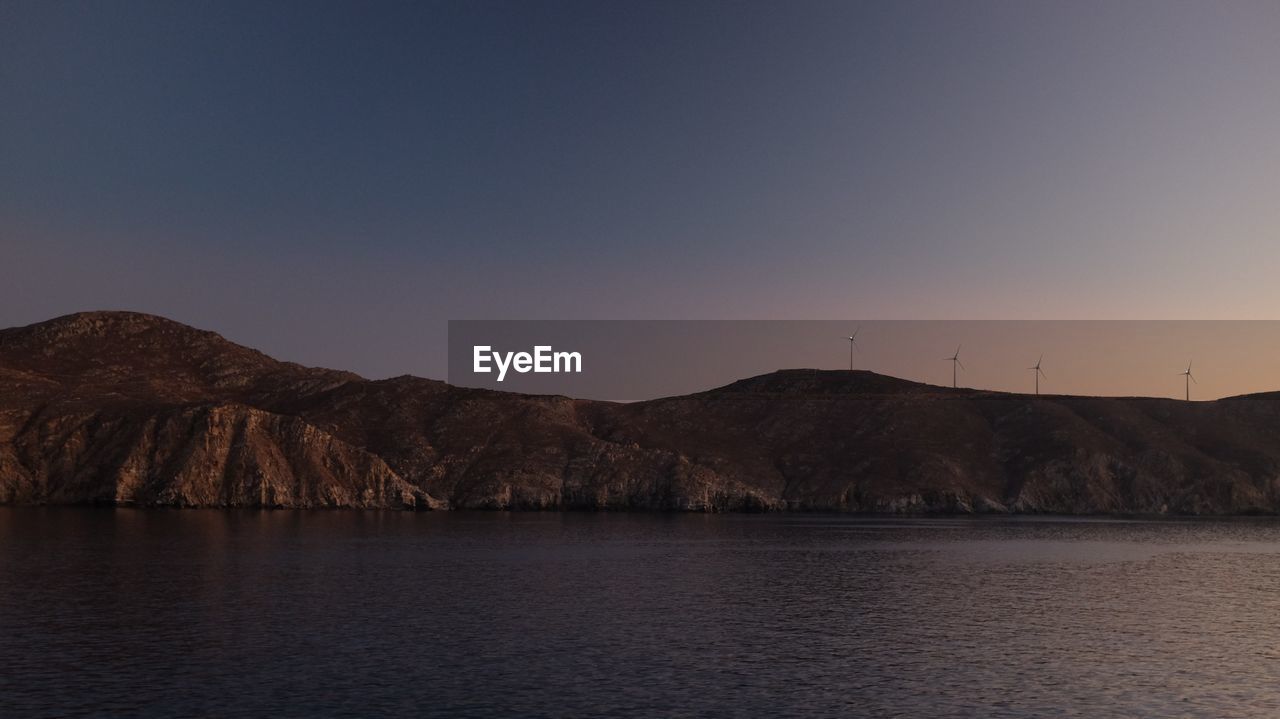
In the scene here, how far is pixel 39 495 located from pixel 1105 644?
186042 mm

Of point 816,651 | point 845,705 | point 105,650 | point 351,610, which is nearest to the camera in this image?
point 845,705

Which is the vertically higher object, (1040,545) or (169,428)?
(169,428)

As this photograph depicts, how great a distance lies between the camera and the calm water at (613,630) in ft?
138

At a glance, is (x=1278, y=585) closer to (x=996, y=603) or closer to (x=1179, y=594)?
(x=1179, y=594)

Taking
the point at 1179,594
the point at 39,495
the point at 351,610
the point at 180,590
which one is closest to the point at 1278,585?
the point at 1179,594

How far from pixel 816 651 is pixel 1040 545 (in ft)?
307

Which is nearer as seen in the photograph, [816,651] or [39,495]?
[816,651]

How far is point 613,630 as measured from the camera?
5969cm

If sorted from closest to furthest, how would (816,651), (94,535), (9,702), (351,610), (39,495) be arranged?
(9,702) → (816,651) → (351,610) → (94,535) → (39,495)

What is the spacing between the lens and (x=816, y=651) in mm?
54281

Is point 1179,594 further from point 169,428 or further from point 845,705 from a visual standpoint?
point 169,428

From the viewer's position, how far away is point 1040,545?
5379 inches

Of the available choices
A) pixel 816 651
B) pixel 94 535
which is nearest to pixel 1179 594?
pixel 816 651

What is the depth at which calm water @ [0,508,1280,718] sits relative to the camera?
41.9 metres
